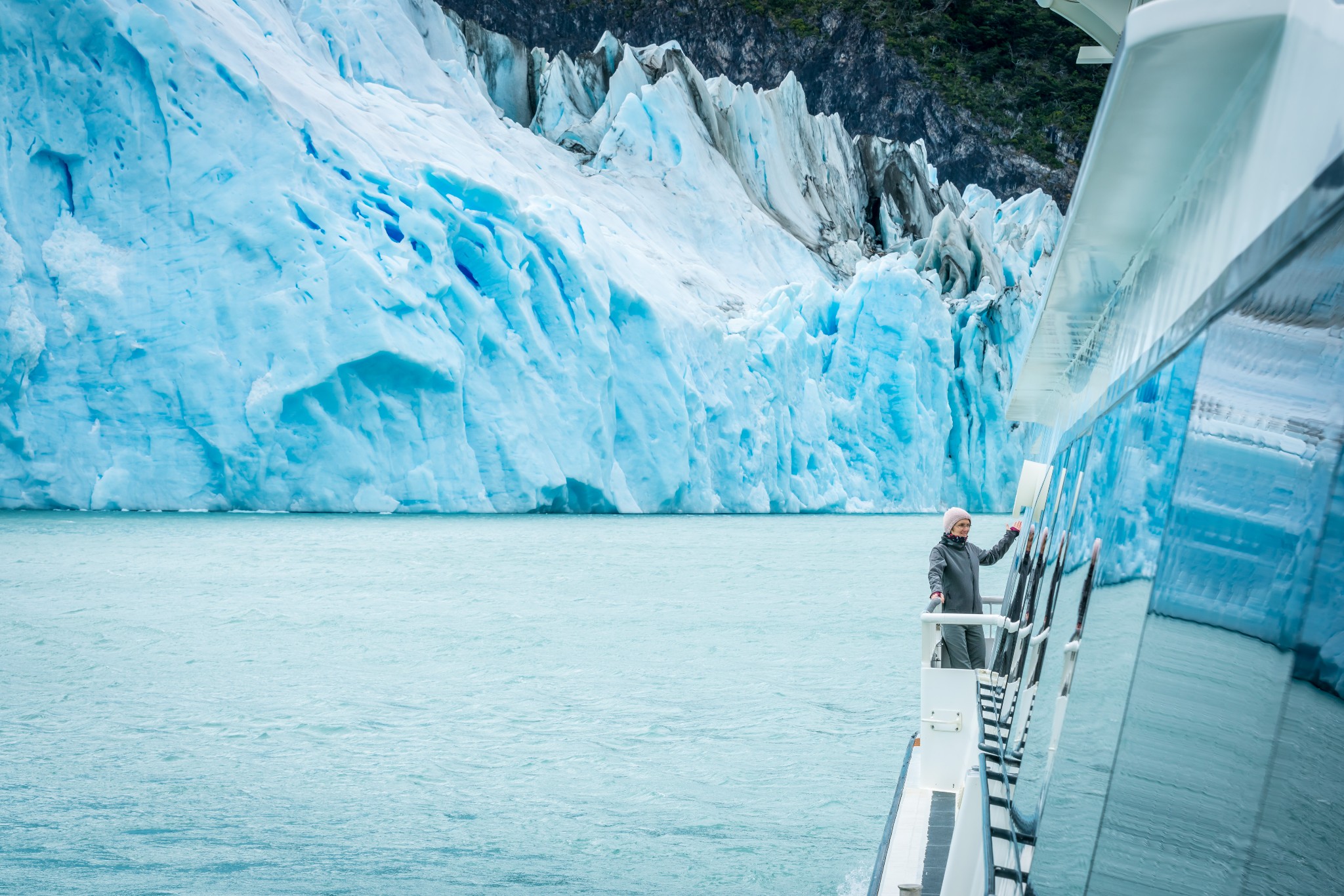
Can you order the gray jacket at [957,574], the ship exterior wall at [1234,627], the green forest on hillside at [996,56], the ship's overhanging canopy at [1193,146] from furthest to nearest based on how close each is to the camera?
1. the green forest on hillside at [996,56]
2. the gray jacket at [957,574]
3. the ship's overhanging canopy at [1193,146]
4. the ship exterior wall at [1234,627]

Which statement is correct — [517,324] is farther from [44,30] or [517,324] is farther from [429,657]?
[429,657]

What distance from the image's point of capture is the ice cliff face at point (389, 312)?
14.8 m

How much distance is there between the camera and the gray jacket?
3.92m

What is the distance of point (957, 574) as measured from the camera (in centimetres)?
394

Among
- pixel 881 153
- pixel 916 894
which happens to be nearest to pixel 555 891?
pixel 916 894

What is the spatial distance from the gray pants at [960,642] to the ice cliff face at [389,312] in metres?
12.9

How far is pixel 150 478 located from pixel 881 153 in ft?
83.9

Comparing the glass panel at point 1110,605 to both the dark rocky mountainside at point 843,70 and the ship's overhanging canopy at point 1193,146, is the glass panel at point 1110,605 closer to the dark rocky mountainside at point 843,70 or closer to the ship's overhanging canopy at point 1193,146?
the ship's overhanging canopy at point 1193,146

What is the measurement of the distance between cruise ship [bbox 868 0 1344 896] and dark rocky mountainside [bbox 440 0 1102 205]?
64.0 metres

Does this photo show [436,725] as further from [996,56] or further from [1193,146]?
[996,56]

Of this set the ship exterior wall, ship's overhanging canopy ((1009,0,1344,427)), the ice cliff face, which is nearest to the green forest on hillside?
the ice cliff face

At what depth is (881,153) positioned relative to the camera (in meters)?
35.0

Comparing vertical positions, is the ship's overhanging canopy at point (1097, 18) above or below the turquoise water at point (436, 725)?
above

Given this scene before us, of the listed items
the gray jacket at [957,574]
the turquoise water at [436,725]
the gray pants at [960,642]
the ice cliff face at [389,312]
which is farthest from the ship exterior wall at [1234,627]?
the ice cliff face at [389,312]
